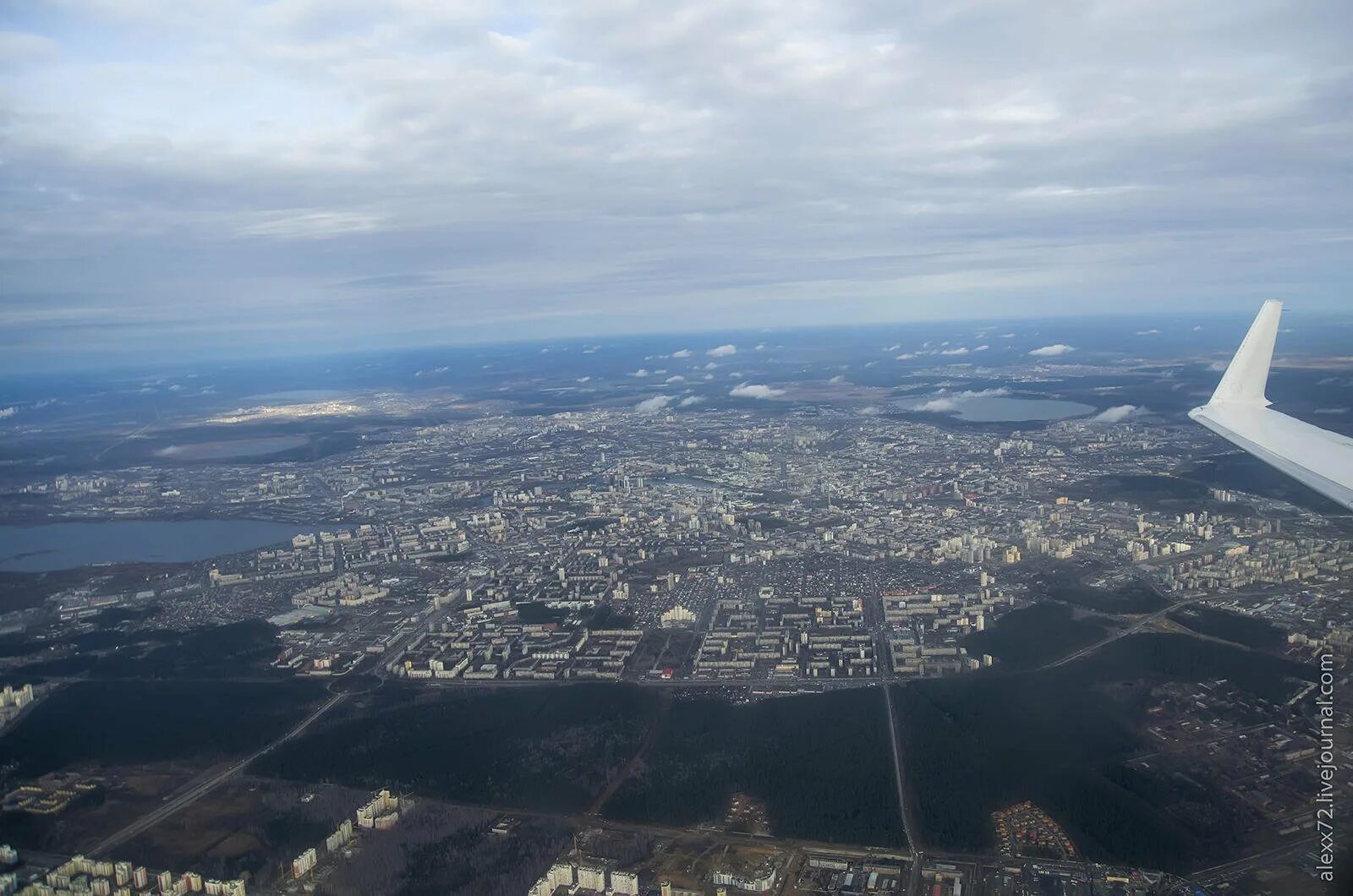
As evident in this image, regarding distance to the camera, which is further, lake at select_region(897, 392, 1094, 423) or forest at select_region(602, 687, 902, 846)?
lake at select_region(897, 392, 1094, 423)

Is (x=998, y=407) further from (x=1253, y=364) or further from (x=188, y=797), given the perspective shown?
(x=188, y=797)

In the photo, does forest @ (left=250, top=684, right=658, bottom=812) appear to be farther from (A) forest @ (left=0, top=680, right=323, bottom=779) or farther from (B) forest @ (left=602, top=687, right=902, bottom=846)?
(A) forest @ (left=0, top=680, right=323, bottom=779)

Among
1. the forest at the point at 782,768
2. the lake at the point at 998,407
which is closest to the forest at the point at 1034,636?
the forest at the point at 782,768

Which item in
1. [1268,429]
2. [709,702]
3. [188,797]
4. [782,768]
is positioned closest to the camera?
[1268,429]

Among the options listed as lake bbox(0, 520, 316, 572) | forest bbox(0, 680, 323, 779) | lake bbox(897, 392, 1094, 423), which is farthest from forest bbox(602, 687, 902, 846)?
lake bbox(897, 392, 1094, 423)

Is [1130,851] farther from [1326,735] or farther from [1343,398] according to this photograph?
[1343,398]

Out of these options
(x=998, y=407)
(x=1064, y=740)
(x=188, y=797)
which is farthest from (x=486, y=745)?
(x=998, y=407)
